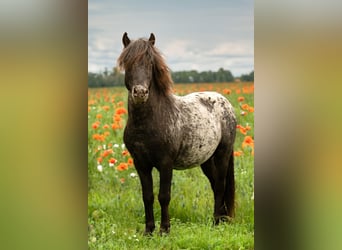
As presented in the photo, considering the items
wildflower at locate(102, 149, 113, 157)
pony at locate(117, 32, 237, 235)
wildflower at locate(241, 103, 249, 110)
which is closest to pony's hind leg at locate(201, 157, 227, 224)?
pony at locate(117, 32, 237, 235)

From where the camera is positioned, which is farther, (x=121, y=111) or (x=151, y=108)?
(x=121, y=111)

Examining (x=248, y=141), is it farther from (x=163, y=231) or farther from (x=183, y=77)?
(x=163, y=231)

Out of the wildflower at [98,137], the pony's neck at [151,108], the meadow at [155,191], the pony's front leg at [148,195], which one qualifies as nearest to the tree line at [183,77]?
the meadow at [155,191]

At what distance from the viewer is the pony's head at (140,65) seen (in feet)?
6.38

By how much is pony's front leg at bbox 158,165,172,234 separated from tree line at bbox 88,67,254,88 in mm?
367

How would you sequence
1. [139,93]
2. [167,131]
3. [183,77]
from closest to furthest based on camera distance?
1. [139,93]
2. [167,131]
3. [183,77]

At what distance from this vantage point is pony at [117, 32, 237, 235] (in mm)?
1969

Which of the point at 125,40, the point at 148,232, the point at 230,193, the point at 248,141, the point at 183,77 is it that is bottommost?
the point at 148,232

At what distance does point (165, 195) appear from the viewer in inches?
81.7

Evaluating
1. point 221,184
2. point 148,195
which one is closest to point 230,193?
point 221,184

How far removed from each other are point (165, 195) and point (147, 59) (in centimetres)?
51

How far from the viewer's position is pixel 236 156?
2.24m
